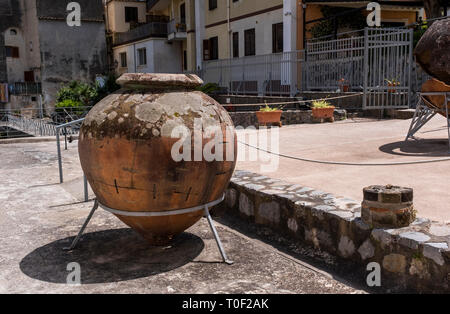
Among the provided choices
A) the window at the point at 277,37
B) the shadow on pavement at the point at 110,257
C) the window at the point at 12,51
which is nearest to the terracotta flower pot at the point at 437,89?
the shadow on pavement at the point at 110,257

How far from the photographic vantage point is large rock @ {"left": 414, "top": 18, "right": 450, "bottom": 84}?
6918 mm

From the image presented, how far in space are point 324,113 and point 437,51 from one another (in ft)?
17.5

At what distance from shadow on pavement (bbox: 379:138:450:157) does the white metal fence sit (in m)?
4.75

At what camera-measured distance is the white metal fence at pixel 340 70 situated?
12719 millimetres

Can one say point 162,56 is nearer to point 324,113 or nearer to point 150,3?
point 150,3

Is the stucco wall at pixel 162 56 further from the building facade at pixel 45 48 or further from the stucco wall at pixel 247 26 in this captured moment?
the stucco wall at pixel 247 26

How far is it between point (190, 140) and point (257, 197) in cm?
150

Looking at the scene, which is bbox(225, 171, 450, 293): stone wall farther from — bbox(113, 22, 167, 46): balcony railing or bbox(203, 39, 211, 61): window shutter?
bbox(113, 22, 167, 46): balcony railing

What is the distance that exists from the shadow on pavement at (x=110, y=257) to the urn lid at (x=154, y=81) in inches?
59.5

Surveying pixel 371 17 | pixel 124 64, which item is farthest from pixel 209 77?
pixel 124 64

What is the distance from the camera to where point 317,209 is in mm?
4043

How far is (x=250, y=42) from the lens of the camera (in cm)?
2167

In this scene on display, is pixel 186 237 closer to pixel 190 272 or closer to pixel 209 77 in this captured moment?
pixel 190 272

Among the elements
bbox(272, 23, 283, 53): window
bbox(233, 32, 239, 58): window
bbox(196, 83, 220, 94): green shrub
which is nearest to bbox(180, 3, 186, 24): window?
bbox(233, 32, 239, 58): window
